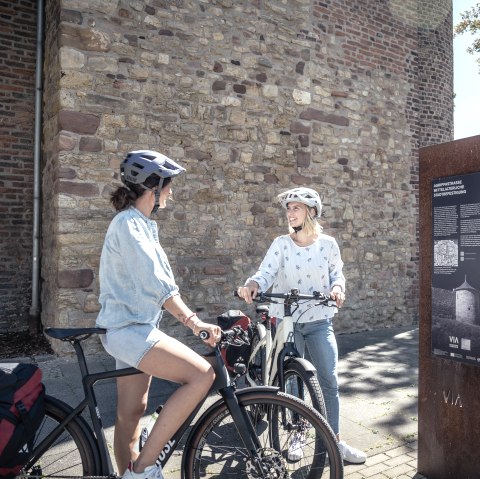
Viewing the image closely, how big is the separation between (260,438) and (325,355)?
1008mm

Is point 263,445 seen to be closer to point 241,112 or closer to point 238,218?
point 238,218

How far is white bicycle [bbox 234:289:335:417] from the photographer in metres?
2.68

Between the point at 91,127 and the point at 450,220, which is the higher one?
the point at 91,127

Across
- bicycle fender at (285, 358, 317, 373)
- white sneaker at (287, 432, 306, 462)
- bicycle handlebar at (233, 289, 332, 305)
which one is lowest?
white sneaker at (287, 432, 306, 462)

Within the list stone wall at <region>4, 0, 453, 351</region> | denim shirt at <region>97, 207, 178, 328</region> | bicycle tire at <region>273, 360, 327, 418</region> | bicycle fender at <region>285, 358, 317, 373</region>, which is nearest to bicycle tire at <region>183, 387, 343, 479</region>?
bicycle tire at <region>273, 360, 327, 418</region>

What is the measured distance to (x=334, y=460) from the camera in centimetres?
221

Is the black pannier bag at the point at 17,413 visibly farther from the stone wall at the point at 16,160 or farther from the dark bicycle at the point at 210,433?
the stone wall at the point at 16,160

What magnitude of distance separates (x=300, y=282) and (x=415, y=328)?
5.96 metres

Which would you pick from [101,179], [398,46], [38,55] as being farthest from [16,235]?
[398,46]

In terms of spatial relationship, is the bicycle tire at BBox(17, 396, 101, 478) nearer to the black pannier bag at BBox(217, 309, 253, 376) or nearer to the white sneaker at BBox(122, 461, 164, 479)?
the white sneaker at BBox(122, 461, 164, 479)

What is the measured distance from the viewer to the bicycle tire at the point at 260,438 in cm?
221

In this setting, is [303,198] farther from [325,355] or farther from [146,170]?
[146,170]

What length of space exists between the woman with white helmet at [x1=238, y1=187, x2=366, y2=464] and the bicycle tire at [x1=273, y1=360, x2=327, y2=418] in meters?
0.30

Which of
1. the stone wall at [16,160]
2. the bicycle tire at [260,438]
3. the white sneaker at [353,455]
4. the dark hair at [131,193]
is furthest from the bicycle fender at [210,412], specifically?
the stone wall at [16,160]
